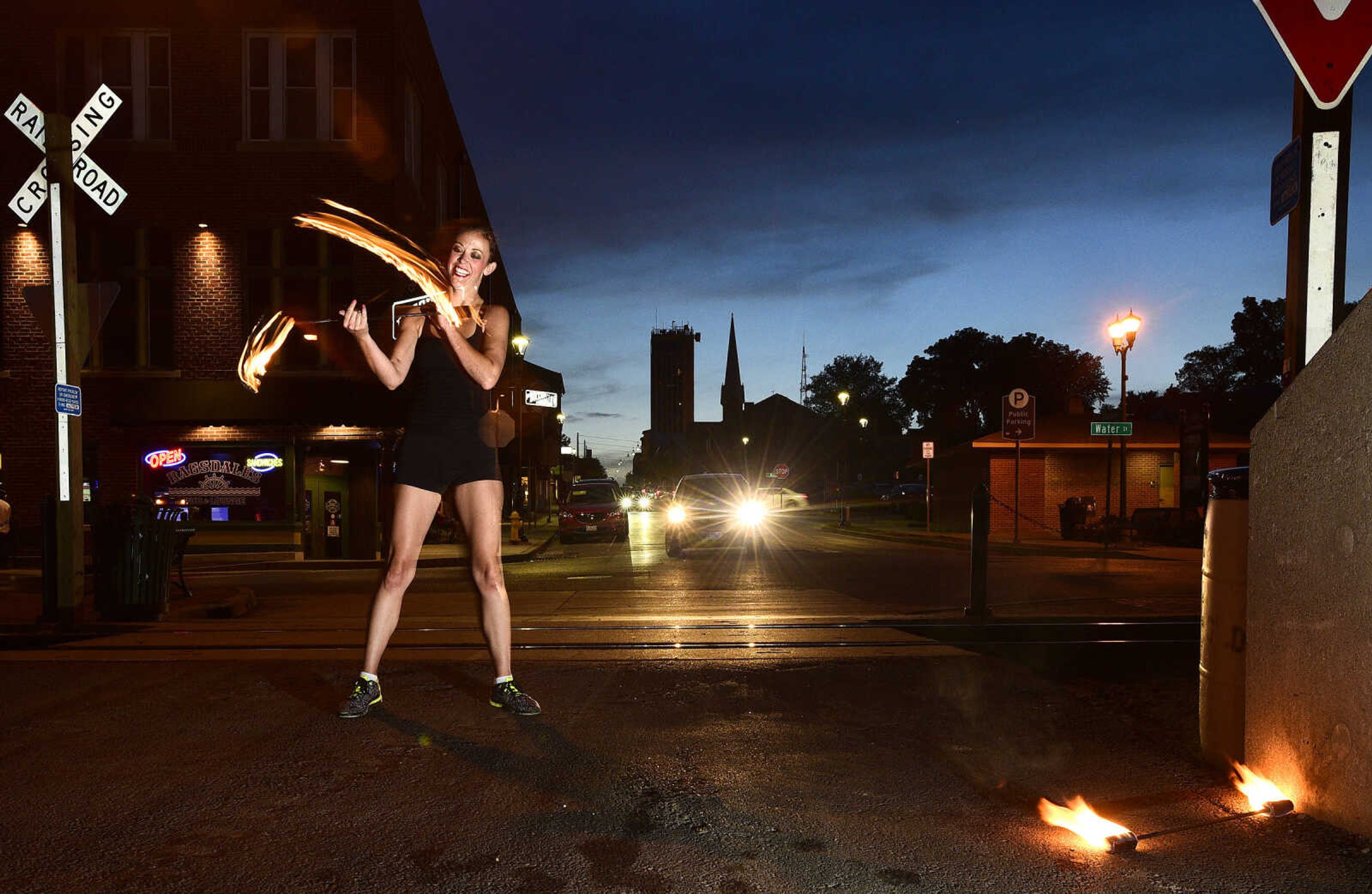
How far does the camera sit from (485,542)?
4.14 meters

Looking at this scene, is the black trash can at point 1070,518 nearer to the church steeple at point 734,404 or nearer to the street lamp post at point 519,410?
the street lamp post at point 519,410

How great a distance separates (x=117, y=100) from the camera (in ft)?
25.0

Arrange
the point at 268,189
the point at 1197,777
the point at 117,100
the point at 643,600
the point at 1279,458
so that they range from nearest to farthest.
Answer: the point at 1279,458
the point at 1197,777
the point at 117,100
the point at 643,600
the point at 268,189

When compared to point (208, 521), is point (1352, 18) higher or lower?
higher

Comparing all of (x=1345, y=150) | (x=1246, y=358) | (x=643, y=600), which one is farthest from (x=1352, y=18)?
(x=1246, y=358)

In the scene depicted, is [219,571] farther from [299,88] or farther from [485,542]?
[485,542]

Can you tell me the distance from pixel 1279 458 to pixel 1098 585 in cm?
891

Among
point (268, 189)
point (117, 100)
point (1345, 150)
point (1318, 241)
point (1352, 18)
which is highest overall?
point (268, 189)

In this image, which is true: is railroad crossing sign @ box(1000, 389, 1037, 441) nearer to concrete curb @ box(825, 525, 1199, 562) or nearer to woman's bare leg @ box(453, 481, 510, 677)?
concrete curb @ box(825, 525, 1199, 562)

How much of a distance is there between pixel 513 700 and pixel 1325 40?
14.8ft

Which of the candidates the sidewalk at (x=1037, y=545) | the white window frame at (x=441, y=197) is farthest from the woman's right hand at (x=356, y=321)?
the white window frame at (x=441, y=197)

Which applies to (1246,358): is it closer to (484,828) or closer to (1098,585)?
(1098,585)

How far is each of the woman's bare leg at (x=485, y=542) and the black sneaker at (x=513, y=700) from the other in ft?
0.81

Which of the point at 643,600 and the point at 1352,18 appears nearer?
the point at 1352,18
